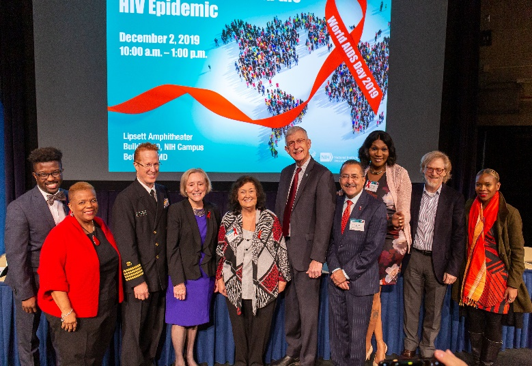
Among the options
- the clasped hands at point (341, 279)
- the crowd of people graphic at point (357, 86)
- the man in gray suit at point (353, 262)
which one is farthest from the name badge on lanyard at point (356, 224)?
the crowd of people graphic at point (357, 86)

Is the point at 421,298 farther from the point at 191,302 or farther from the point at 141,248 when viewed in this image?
the point at 141,248

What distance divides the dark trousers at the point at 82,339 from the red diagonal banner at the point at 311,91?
8.84ft

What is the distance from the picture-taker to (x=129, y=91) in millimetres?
4043

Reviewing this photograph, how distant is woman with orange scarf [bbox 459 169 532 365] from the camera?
2443 millimetres

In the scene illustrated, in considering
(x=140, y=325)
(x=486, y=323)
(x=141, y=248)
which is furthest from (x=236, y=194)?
(x=486, y=323)

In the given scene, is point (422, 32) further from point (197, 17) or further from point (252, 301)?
point (252, 301)

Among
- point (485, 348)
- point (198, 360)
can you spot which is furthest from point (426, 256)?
point (198, 360)

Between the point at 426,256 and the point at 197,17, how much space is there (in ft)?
11.0

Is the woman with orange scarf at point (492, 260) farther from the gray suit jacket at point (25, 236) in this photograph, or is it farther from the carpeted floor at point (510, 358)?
the gray suit jacket at point (25, 236)

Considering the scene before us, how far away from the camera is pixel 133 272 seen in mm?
2162

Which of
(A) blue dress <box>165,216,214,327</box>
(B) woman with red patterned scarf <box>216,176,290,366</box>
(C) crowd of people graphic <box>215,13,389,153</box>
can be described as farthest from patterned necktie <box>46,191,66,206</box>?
(C) crowd of people graphic <box>215,13,389,153</box>

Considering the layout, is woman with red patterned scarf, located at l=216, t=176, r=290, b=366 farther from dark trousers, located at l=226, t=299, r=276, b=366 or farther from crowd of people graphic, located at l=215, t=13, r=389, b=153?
crowd of people graphic, located at l=215, t=13, r=389, b=153

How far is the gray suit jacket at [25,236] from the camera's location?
6.77ft

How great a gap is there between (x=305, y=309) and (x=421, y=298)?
92cm
